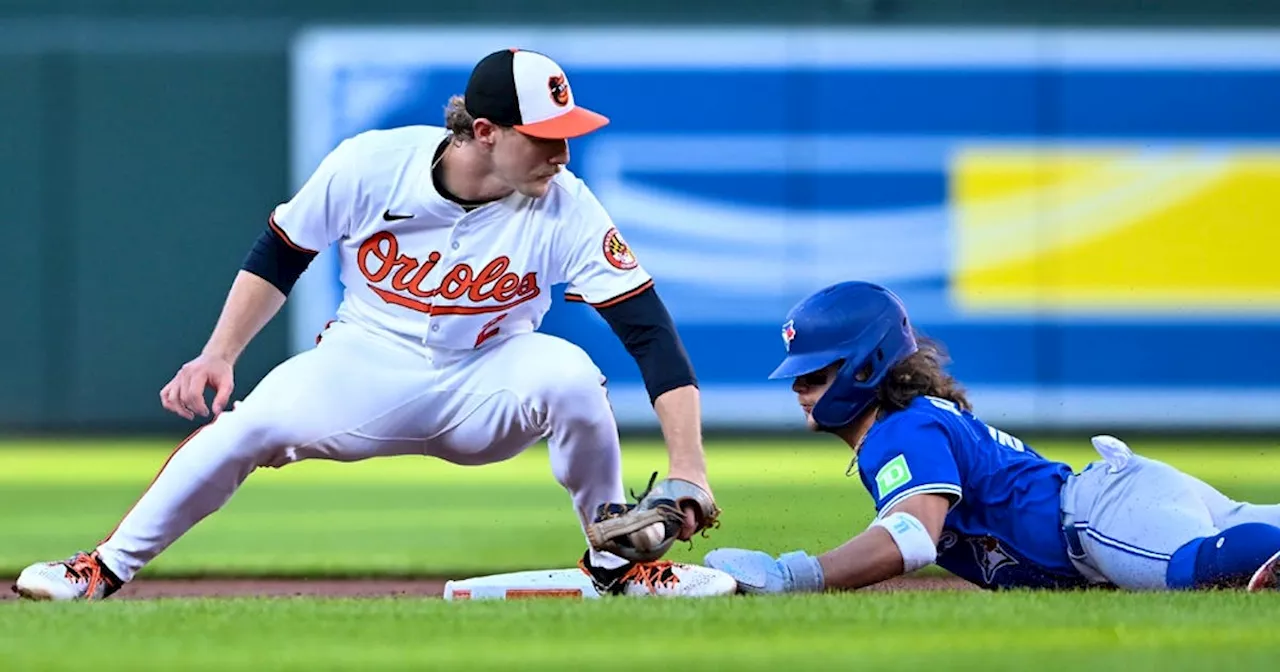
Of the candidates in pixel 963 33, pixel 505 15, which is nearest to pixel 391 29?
pixel 505 15

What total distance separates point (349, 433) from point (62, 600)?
729 mm

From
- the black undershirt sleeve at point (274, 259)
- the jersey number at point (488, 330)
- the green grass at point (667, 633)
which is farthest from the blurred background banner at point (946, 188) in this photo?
the green grass at point (667, 633)

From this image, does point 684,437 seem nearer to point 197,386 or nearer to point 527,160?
point 527,160

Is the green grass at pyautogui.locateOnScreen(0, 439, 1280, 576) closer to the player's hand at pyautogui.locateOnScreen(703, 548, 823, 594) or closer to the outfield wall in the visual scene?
the outfield wall

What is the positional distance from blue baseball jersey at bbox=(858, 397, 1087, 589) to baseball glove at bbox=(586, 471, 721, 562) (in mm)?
366

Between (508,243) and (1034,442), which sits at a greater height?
(508,243)

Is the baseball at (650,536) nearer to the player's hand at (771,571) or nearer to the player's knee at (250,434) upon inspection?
the player's hand at (771,571)

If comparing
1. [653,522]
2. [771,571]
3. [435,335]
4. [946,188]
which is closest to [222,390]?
[435,335]

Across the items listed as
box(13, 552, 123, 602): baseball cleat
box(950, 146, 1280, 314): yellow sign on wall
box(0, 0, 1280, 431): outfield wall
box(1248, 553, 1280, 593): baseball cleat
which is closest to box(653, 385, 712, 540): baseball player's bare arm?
box(1248, 553, 1280, 593): baseball cleat

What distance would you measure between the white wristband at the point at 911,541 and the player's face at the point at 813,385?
17.0 inches

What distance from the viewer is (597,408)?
4.21m

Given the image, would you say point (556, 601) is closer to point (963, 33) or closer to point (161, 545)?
point (161, 545)

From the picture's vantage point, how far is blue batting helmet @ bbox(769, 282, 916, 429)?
4027 mm

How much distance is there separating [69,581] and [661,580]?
4.01 feet
